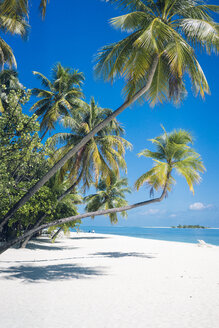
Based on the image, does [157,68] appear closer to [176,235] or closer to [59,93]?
[59,93]

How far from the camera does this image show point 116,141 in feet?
45.3

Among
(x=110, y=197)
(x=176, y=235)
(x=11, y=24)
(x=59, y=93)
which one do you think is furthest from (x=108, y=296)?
(x=176, y=235)

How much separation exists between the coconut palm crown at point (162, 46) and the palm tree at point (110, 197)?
20516 mm

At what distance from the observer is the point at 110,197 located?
29531 mm

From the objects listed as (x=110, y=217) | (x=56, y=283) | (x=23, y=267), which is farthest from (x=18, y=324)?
(x=110, y=217)

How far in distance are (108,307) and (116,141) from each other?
9.54m

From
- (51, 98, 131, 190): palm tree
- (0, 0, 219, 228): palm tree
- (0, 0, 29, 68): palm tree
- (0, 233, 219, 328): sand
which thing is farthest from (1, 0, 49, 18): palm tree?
(0, 233, 219, 328): sand

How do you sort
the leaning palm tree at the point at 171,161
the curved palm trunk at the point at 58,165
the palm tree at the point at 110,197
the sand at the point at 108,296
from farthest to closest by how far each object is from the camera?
1. the palm tree at the point at 110,197
2. the leaning palm tree at the point at 171,161
3. the curved palm trunk at the point at 58,165
4. the sand at the point at 108,296

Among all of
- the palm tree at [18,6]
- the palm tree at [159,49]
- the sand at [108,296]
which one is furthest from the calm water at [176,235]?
the palm tree at [18,6]

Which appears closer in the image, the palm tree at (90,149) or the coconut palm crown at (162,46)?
the coconut palm crown at (162,46)

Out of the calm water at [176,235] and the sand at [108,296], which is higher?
the sand at [108,296]

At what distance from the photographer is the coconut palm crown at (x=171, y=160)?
10953 mm

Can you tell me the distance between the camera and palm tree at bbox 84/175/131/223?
94.8 ft

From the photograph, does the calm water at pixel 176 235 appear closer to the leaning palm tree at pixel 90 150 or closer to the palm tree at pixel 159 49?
the leaning palm tree at pixel 90 150
